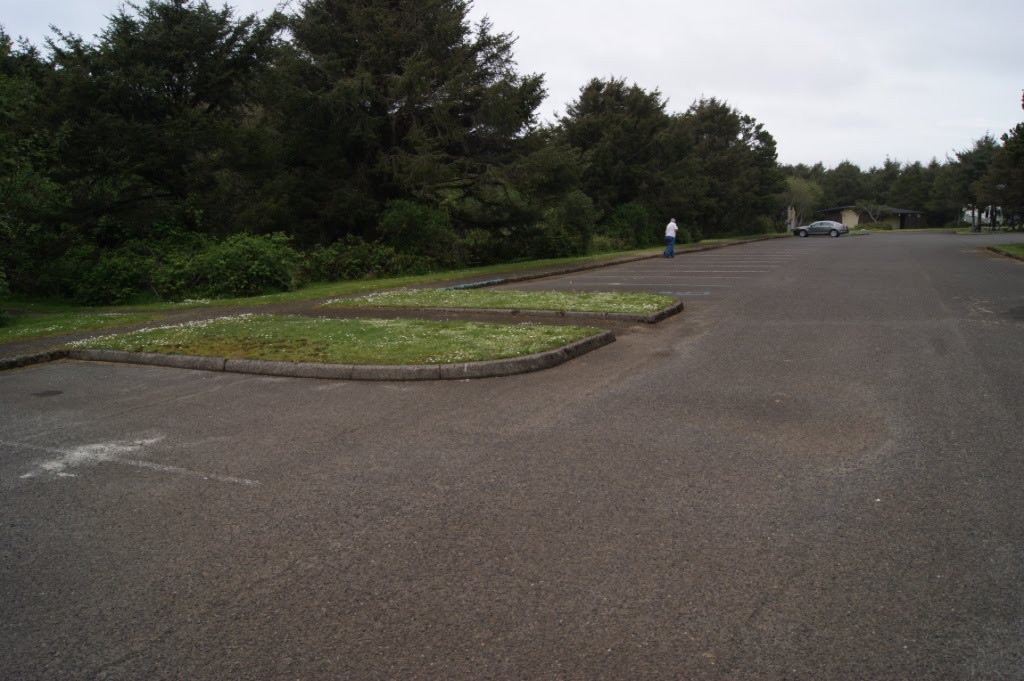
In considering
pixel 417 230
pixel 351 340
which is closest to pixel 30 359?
pixel 351 340

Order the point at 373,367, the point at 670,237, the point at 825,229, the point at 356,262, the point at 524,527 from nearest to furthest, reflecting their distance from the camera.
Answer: the point at 524,527 < the point at 373,367 < the point at 356,262 < the point at 670,237 < the point at 825,229

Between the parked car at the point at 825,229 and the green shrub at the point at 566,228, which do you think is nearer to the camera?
the green shrub at the point at 566,228

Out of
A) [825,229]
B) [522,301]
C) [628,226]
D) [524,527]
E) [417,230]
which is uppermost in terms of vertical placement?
[417,230]

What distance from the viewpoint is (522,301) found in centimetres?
1430

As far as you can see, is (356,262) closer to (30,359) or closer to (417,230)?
(417,230)

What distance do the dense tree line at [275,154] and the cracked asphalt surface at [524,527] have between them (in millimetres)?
14003

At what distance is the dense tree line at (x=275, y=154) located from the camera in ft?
68.6

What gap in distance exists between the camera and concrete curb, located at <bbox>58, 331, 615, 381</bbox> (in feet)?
26.8

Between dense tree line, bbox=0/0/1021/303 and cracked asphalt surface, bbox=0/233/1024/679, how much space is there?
45.9ft

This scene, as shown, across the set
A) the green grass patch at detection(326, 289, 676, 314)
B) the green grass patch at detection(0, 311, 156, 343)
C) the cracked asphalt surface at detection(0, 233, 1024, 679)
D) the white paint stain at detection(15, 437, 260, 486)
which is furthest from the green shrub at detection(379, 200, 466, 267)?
the white paint stain at detection(15, 437, 260, 486)

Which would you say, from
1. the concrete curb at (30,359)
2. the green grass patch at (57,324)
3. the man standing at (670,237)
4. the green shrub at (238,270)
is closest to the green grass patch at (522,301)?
the green grass patch at (57,324)

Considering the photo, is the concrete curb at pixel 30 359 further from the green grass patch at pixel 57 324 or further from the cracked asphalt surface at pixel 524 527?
the green grass patch at pixel 57 324

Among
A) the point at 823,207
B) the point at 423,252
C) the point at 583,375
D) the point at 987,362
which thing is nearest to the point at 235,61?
the point at 423,252

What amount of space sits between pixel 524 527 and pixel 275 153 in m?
25.1
